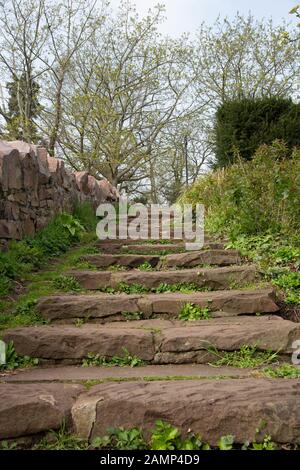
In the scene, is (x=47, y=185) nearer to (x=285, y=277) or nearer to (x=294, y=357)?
(x=285, y=277)

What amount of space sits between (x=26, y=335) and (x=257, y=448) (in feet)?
5.23

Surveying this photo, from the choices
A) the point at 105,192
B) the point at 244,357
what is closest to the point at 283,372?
the point at 244,357

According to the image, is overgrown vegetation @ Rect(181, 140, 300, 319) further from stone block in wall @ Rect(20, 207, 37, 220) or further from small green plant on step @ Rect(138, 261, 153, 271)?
stone block in wall @ Rect(20, 207, 37, 220)

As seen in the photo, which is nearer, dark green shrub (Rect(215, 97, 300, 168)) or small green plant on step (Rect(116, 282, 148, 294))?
small green plant on step (Rect(116, 282, 148, 294))

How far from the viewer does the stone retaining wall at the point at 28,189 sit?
423 centimetres

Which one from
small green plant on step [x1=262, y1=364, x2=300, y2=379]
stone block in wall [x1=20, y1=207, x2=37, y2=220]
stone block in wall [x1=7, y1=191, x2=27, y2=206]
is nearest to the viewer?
small green plant on step [x1=262, y1=364, x2=300, y2=379]

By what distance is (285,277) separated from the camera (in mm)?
3457

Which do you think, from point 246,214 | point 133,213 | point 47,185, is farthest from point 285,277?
point 133,213

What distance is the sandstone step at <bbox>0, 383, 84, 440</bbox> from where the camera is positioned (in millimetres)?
1872

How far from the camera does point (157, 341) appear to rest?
8.77ft

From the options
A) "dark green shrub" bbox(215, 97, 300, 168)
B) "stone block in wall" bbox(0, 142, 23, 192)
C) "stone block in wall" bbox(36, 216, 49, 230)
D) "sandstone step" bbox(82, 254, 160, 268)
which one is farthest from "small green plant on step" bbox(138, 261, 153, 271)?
"dark green shrub" bbox(215, 97, 300, 168)

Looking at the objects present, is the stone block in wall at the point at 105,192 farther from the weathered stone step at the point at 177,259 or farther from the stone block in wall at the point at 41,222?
the weathered stone step at the point at 177,259

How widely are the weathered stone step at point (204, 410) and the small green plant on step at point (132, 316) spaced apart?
1136mm

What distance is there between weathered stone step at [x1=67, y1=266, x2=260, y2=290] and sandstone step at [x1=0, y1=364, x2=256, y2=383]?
46.0 inches
